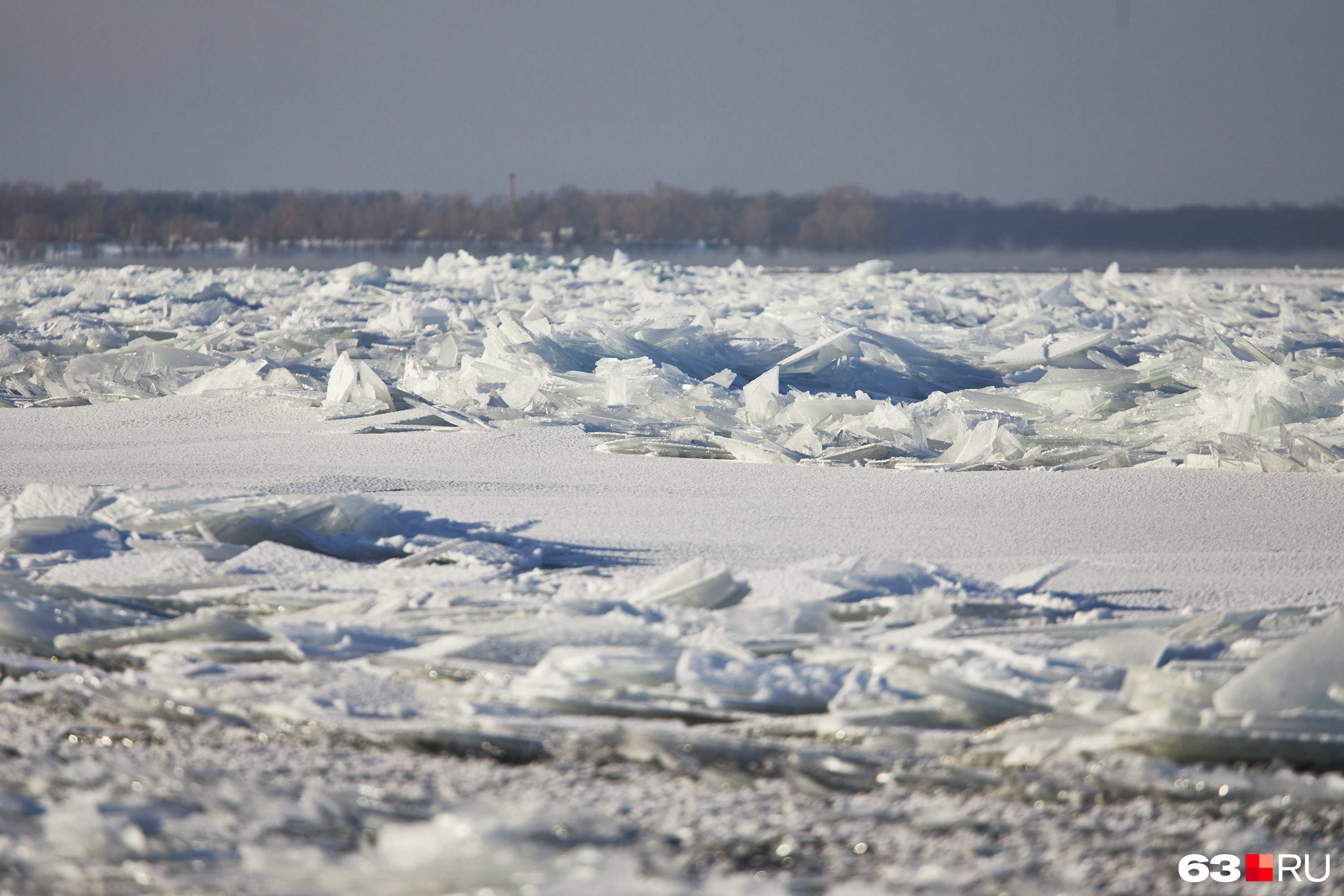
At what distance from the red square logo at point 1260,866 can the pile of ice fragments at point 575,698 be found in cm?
2

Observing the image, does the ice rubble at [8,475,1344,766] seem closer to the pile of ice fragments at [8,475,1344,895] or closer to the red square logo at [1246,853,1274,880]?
the pile of ice fragments at [8,475,1344,895]

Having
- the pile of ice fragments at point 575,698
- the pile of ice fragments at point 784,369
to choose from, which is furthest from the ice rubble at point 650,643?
the pile of ice fragments at point 784,369

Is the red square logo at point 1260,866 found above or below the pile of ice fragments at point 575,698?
below

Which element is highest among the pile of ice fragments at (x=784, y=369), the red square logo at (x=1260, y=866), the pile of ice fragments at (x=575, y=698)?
the pile of ice fragments at (x=784, y=369)

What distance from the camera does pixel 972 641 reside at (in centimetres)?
157

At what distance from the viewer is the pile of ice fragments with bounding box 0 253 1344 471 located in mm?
3309

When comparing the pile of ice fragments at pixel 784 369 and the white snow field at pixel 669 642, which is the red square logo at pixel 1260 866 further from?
the pile of ice fragments at pixel 784 369

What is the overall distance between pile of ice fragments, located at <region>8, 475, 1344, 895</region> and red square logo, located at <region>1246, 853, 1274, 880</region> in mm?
18

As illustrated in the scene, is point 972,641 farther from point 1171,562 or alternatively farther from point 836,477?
point 836,477

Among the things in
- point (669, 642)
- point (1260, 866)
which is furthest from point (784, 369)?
point (1260, 866)

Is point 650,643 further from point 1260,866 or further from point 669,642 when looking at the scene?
point 1260,866

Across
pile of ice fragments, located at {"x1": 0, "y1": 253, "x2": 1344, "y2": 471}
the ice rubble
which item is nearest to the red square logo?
the ice rubble

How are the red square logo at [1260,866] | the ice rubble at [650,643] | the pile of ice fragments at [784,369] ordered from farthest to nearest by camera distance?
1. the pile of ice fragments at [784,369]
2. the ice rubble at [650,643]
3. the red square logo at [1260,866]

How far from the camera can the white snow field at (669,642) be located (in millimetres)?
1106
